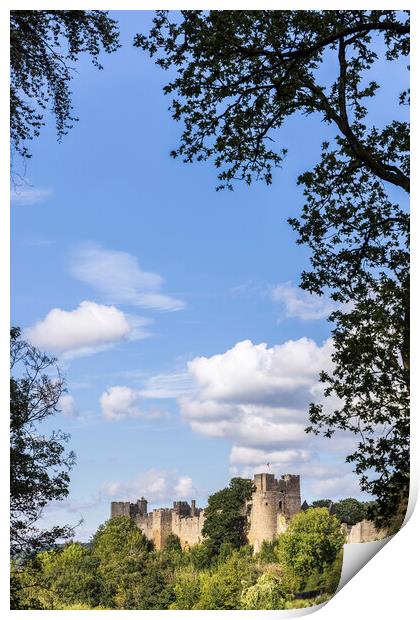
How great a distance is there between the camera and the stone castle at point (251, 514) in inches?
215

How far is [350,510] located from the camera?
5.22 meters

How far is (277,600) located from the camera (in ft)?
15.8

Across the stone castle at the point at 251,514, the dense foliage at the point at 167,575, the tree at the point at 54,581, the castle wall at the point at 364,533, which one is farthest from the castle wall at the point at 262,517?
the tree at the point at 54,581

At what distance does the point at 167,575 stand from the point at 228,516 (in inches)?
32.6

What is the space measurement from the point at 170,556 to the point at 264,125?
2887mm

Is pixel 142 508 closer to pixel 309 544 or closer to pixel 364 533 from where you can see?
pixel 309 544

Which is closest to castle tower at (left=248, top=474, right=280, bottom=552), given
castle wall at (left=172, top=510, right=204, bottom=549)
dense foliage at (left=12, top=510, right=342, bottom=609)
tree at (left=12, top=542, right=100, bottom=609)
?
dense foliage at (left=12, top=510, right=342, bottom=609)

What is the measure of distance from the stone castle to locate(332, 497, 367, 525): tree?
44 centimetres

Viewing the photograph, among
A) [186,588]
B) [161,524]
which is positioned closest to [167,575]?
[186,588]

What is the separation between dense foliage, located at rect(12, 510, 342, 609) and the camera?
15.5ft

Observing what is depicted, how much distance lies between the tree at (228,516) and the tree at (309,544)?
0.40 metres

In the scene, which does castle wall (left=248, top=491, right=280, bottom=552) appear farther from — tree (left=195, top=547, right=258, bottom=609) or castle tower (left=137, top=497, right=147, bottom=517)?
castle tower (left=137, top=497, right=147, bottom=517)
